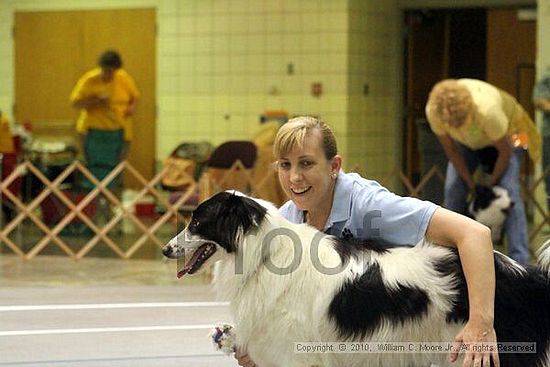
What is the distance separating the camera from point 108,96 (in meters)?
14.6

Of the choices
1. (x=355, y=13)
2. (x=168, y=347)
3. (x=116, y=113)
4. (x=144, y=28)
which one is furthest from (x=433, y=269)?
(x=144, y=28)

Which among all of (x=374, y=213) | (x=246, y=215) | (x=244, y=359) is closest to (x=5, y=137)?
(x=244, y=359)

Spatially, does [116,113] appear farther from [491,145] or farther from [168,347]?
[168,347]

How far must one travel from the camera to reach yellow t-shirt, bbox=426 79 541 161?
10672 millimetres

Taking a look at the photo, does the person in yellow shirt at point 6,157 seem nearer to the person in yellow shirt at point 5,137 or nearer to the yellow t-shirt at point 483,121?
the person in yellow shirt at point 5,137

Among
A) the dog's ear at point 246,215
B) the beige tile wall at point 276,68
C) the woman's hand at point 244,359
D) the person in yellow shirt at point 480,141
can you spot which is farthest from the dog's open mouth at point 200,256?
the beige tile wall at point 276,68

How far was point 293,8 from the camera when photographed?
1639cm

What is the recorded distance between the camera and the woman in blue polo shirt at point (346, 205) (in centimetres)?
426

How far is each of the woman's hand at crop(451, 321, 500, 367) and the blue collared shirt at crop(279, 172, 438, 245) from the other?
0.44 m

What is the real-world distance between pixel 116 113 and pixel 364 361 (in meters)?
10.8

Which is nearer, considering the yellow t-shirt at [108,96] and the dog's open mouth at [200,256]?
the dog's open mouth at [200,256]

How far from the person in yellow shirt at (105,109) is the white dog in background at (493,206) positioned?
528 centimetres

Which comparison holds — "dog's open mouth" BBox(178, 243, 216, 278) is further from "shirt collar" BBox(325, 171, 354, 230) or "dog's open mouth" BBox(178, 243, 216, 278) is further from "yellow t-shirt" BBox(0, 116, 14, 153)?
"yellow t-shirt" BBox(0, 116, 14, 153)

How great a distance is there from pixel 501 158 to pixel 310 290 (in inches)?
272
